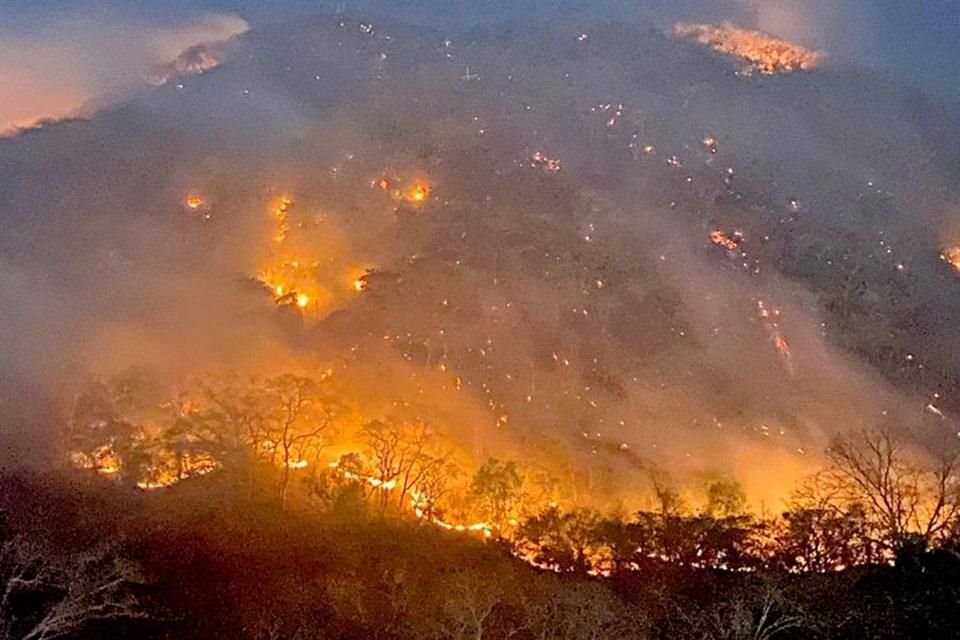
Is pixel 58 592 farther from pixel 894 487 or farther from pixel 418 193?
pixel 418 193

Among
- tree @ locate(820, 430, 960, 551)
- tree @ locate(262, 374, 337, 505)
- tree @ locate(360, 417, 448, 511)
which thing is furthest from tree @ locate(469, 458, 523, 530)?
tree @ locate(820, 430, 960, 551)

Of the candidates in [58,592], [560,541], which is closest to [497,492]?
[560,541]

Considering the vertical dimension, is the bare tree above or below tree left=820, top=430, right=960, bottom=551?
below

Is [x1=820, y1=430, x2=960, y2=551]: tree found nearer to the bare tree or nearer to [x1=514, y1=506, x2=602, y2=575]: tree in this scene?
[x1=514, y1=506, x2=602, y2=575]: tree

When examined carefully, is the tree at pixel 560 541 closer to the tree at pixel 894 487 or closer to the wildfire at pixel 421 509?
the wildfire at pixel 421 509

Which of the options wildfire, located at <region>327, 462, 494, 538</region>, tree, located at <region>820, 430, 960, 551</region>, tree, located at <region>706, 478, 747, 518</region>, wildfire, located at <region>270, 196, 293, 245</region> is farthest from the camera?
wildfire, located at <region>270, 196, 293, 245</region>

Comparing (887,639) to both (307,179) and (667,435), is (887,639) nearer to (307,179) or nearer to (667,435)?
(667,435)
